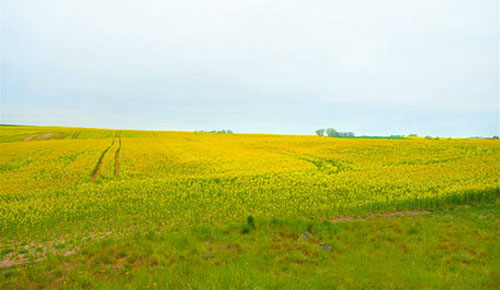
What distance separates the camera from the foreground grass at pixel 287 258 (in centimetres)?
662

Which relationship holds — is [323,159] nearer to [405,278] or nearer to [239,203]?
[239,203]

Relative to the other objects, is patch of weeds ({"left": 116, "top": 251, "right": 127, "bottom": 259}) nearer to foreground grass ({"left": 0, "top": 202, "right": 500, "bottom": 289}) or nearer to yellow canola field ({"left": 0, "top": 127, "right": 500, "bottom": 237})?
foreground grass ({"left": 0, "top": 202, "right": 500, "bottom": 289})

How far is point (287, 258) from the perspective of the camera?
27.2 ft

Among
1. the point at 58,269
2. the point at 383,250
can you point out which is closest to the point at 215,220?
the point at 58,269

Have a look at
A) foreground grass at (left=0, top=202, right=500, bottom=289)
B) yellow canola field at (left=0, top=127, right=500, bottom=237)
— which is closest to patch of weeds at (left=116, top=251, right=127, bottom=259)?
A: foreground grass at (left=0, top=202, right=500, bottom=289)

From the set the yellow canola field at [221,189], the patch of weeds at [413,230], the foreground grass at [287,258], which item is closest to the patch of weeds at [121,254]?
the foreground grass at [287,258]

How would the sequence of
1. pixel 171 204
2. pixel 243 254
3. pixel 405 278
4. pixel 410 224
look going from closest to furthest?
1. pixel 405 278
2. pixel 243 254
3. pixel 410 224
4. pixel 171 204

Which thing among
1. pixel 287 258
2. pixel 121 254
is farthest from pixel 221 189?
pixel 287 258

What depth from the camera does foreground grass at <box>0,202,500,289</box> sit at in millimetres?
6621

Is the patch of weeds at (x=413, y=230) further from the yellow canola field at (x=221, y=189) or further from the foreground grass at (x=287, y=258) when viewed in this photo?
the yellow canola field at (x=221, y=189)

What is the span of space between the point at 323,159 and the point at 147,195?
2258cm

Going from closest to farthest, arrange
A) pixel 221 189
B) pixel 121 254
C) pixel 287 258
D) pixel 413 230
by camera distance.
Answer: pixel 287 258
pixel 121 254
pixel 413 230
pixel 221 189

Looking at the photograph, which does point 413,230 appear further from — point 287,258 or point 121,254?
point 121,254

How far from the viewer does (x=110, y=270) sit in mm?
8016
